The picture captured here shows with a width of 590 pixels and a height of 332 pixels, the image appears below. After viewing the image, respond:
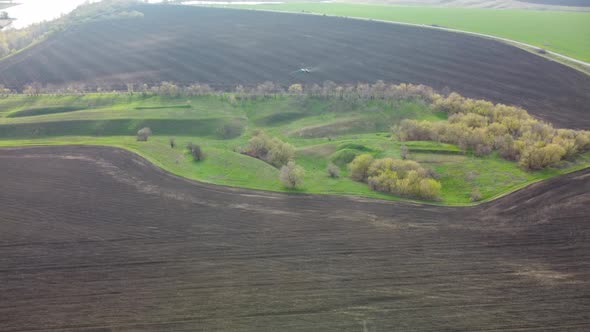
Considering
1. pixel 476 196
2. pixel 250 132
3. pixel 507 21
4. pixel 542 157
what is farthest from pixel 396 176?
pixel 507 21

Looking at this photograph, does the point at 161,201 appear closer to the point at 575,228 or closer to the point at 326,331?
the point at 326,331

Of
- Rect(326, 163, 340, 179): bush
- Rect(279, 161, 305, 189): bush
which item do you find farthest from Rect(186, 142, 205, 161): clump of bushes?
Rect(326, 163, 340, 179): bush

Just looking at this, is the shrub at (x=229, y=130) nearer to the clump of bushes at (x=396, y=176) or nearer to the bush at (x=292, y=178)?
the bush at (x=292, y=178)

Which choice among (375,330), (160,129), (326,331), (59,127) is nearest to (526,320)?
(375,330)

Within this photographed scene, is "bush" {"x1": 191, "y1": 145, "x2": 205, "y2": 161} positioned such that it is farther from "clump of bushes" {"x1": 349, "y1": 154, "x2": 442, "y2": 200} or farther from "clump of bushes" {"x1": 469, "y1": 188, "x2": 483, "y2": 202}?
"clump of bushes" {"x1": 469, "y1": 188, "x2": 483, "y2": 202}

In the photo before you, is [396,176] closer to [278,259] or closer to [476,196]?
[476,196]
